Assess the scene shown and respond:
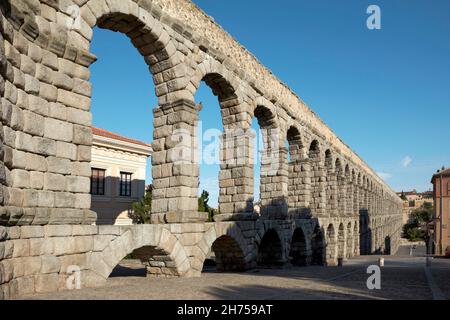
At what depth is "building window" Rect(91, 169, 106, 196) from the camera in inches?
850

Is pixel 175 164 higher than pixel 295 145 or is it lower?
lower

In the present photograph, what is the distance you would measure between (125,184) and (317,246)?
10911 millimetres

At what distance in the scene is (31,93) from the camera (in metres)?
6.35

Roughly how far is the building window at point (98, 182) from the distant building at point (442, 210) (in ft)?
110

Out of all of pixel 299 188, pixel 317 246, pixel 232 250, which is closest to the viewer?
pixel 232 250

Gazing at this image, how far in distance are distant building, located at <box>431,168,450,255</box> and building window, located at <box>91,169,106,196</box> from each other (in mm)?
33500

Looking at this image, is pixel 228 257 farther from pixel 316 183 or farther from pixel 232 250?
pixel 316 183

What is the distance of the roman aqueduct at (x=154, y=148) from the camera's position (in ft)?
19.7

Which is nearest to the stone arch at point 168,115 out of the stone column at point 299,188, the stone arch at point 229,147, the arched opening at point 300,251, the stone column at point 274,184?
the stone arch at point 229,147

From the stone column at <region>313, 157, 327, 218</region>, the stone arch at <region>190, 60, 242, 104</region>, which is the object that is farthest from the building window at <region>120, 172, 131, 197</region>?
the stone arch at <region>190, 60, 242, 104</region>

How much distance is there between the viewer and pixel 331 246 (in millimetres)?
23469

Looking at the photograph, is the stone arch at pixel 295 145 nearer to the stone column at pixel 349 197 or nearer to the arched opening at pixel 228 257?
the arched opening at pixel 228 257

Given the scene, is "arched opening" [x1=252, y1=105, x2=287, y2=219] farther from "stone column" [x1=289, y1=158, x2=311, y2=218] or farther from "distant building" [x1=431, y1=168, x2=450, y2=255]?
"distant building" [x1=431, y1=168, x2=450, y2=255]
